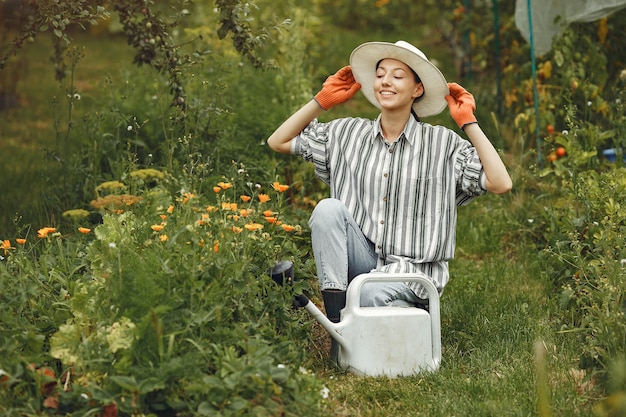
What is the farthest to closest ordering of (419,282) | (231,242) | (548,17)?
(548,17) < (419,282) < (231,242)

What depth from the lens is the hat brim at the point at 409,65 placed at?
11.9 ft

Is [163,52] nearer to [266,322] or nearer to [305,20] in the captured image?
[266,322]

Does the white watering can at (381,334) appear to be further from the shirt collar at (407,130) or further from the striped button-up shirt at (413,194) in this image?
the shirt collar at (407,130)

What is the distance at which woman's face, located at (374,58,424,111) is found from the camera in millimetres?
3668

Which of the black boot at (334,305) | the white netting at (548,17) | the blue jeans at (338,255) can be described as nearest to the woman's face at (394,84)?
the blue jeans at (338,255)

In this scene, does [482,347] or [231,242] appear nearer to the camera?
[231,242]

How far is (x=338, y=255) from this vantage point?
139 inches

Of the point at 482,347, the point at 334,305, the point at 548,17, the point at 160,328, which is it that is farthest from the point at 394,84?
the point at 548,17

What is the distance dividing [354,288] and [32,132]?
14.6ft

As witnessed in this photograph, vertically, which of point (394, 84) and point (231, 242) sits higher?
point (394, 84)

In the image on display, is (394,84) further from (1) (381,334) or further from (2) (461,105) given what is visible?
(1) (381,334)

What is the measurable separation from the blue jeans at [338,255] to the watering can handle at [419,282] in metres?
0.11

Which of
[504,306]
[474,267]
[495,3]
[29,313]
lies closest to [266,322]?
[29,313]

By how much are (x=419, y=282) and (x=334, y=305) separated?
305 mm
